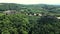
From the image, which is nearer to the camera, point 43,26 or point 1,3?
point 43,26

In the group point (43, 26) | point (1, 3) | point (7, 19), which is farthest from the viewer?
point (1, 3)

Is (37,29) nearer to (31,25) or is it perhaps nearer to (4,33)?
(31,25)

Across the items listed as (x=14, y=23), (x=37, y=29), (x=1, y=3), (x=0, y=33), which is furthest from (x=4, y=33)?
(x=1, y=3)

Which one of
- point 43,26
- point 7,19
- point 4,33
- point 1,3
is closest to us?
point 4,33

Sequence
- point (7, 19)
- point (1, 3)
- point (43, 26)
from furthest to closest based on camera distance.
Result: point (1, 3) → point (7, 19) → point (43, 26)

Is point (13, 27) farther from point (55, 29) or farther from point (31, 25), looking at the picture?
point (55, 29)

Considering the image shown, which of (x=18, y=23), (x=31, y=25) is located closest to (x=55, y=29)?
(x=31, y=25)

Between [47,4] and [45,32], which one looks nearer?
[45,32]

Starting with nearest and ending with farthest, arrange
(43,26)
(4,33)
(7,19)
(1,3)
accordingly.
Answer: (4,33) < (43,26) < (7,19) < (1,3)
